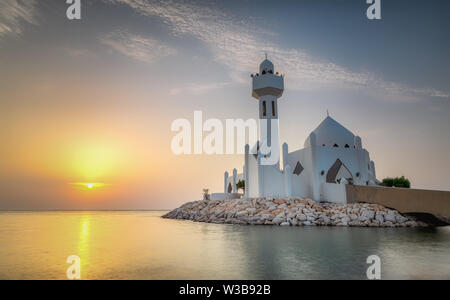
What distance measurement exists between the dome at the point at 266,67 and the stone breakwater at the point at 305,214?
550 inches

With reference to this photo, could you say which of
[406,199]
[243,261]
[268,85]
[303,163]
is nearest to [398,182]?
[406,199]

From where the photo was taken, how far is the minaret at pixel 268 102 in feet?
95.2

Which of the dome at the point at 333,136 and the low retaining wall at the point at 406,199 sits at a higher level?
the dome at the point at 333,136

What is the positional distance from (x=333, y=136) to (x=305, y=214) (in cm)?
1215

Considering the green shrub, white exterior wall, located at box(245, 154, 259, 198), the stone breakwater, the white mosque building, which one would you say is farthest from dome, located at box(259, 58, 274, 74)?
the green shrub

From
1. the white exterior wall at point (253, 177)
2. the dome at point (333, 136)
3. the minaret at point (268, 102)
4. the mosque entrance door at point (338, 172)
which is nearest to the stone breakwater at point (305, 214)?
the white exterior wall at point (253, 177)

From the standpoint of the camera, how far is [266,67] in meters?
30.5

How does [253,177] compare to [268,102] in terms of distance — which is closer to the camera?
[253,177]

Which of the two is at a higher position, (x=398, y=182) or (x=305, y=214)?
(x=398, y=182)

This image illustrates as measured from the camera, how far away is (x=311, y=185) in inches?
1068

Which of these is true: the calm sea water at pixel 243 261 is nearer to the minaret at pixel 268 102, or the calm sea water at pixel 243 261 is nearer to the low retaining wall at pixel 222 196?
the minaret at pixel 268 102

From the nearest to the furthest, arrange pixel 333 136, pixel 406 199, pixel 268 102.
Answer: pixel 406 199, pixel 268 102, pixel 333 136

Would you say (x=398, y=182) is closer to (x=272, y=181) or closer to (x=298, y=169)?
(x=298, y=169)
